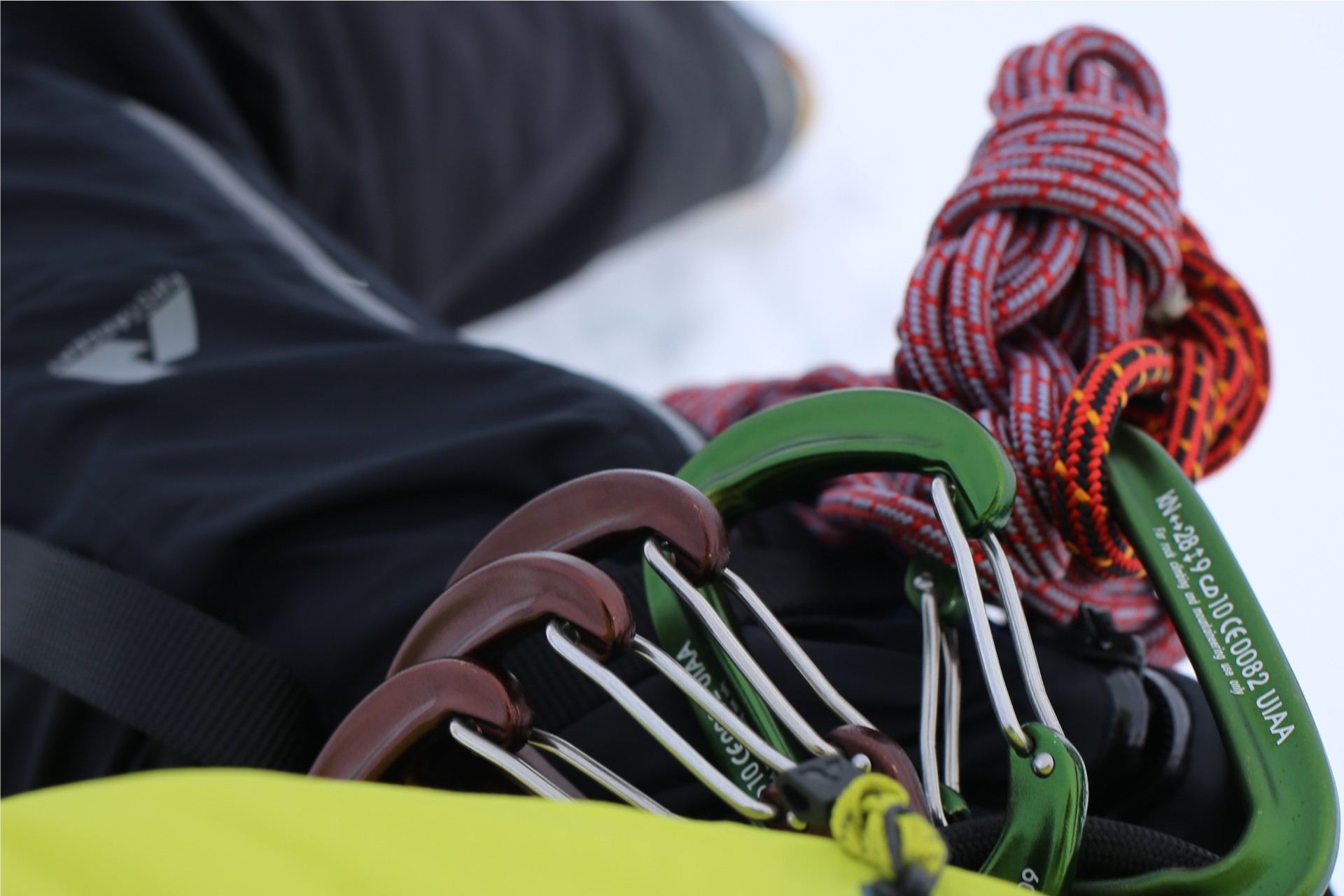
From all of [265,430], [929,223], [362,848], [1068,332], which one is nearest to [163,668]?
[265,430]

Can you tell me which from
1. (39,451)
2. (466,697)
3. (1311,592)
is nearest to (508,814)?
(466,697)

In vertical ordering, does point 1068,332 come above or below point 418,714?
above

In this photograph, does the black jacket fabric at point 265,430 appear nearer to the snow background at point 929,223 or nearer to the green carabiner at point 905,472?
the green carabiner at point 905,472

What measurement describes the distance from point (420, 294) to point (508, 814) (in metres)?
0.75

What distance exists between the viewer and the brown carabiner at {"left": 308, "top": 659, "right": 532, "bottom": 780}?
305 millimetres

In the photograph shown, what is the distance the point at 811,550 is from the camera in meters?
0.42

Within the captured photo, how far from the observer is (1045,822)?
0.27m

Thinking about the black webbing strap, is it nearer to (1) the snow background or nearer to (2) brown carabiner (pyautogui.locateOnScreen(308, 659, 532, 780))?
(2) brown carabiner (pyautogui.locateOnScreen(308, 659, 532, 780))

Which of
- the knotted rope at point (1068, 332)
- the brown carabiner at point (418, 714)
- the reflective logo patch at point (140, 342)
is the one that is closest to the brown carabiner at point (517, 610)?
the brown carabiner at point (418, 714)

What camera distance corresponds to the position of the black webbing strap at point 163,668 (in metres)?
0.39

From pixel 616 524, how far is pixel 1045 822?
14cm

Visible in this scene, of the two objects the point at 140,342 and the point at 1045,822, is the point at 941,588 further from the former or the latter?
the point at 140,342

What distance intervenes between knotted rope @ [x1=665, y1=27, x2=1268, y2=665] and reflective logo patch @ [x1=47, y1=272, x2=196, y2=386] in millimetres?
299

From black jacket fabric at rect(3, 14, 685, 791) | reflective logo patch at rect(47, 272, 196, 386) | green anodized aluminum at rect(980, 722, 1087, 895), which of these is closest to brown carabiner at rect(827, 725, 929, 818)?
green anodized aluminum at rect(980, 722, 1087, 895)
